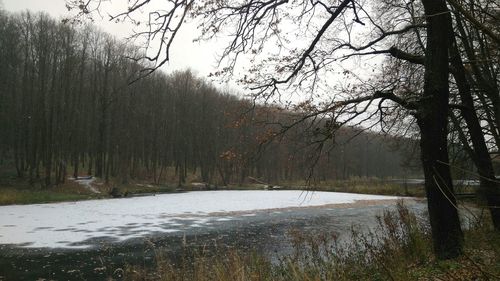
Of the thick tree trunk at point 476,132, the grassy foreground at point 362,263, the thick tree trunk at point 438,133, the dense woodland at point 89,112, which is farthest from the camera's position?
the dense woodland at point 89,112

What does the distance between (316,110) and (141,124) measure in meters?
43.9

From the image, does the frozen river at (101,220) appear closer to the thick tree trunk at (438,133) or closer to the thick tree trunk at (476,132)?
the thick tree trunk at (476,132)

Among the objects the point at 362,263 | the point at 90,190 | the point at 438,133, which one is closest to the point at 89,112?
the point at 90,190

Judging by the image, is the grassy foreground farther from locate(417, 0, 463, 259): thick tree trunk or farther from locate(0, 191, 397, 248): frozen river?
locate(0, 191, 397, 248): frozen river

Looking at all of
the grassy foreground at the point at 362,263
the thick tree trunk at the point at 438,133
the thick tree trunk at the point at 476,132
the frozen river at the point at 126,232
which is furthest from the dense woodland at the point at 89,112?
the thick tree trunk at the point at 438,133

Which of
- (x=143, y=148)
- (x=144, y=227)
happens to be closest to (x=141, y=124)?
(x=143, y=148)

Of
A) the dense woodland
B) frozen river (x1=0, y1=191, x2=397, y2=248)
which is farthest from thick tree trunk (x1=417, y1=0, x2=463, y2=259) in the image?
the dense woodland

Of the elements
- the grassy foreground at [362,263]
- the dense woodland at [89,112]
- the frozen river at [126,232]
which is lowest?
the frozen river at [126,232]

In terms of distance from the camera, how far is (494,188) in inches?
299

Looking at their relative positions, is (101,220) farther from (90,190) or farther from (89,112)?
(89,112)

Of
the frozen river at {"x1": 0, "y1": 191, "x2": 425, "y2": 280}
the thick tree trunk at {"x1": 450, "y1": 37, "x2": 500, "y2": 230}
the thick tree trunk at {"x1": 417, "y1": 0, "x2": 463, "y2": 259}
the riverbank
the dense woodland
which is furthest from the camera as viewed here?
the dense woodland

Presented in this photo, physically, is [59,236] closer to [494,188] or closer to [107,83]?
[494,188]

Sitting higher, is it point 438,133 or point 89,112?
point 89,112

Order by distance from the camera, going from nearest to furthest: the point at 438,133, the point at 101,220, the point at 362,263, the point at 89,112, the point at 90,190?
the point at 438,133, the point at 362,263, the point at 101,220, the point at 90,190, the point at 89,112
